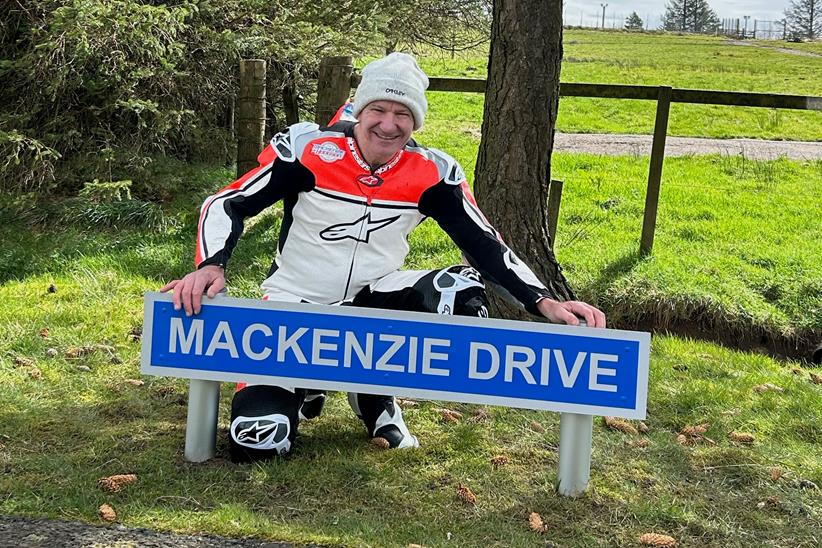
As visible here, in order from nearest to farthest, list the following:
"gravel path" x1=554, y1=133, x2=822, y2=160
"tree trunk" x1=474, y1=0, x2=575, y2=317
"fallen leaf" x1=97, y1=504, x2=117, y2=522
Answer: "fallen leaf" x1=97, y1=504, x2=117, y2=522, "tree trunk" x1=474, y1=0, x2=575, y2=317, "gravel path" x1=554, y1=133, x2=822, y2=160

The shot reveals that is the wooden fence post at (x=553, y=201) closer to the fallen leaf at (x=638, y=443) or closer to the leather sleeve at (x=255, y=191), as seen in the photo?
the fallen leaf at (x=638, y=443)

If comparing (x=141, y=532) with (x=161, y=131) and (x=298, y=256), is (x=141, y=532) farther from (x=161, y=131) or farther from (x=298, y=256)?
(x=161, y=131)

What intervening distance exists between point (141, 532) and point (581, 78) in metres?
21.5

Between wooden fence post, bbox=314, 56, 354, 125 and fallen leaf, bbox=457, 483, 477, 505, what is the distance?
416 centimetres

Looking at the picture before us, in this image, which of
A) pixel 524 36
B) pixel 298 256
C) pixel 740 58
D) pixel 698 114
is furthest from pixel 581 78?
pixel 298 256

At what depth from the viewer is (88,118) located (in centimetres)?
794

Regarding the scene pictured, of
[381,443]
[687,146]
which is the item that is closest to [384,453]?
[381,443]

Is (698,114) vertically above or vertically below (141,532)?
above

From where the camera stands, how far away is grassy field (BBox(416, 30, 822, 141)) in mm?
16469

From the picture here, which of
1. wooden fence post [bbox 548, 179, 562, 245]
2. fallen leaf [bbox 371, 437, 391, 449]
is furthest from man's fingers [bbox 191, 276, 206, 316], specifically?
wooden fence post [bbox 548, 179, 562, 245]

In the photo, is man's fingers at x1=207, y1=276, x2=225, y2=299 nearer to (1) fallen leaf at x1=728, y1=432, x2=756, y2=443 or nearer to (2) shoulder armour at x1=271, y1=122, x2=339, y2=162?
(2) shoulder armour at x1=271, y1=122, x2=339, y2=162

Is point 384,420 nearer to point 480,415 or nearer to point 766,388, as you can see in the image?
point 480,415

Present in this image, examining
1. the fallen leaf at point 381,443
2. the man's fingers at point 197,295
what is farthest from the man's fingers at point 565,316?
the man's fingers at point 197,295

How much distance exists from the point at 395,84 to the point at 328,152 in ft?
1.27
